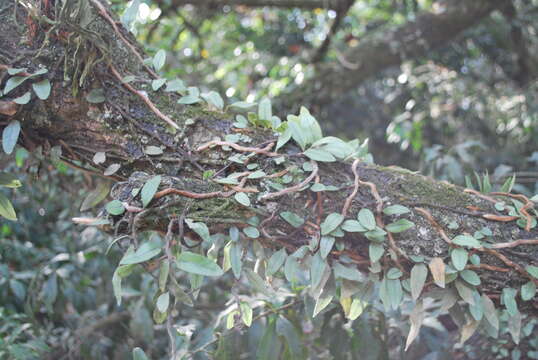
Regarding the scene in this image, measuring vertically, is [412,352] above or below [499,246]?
below

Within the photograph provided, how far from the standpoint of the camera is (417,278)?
106 centimetres

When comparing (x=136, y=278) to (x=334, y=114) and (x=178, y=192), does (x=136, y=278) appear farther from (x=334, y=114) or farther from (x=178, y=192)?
(x=334, y=114)

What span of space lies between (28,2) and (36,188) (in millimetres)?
1178

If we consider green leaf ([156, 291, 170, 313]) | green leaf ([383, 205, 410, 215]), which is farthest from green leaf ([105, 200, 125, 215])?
green leaf ([383, 205, 410, 215])

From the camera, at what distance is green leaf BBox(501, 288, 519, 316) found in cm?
A: 109

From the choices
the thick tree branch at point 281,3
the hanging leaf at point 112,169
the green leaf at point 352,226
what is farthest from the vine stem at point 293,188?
the thick tree branch at point 281,3

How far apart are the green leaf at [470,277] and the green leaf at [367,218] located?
0.72 feet

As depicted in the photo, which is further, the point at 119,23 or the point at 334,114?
the point at 334,114

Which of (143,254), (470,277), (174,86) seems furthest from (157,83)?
(470,277)

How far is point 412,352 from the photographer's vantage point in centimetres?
164

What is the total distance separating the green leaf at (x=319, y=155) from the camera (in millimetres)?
1073

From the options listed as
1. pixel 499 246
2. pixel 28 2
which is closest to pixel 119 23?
pixel 28 2

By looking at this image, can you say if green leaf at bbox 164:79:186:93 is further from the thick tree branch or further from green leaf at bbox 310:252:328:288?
the thick tree branch

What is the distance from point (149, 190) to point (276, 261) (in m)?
0.31
